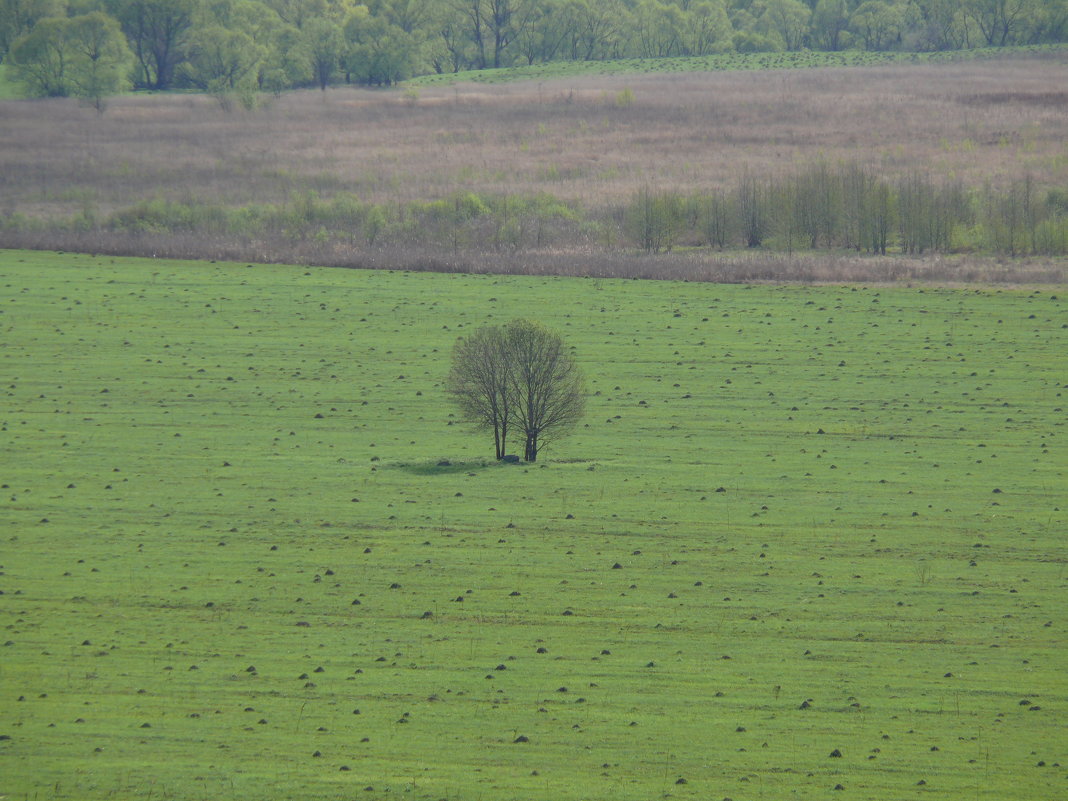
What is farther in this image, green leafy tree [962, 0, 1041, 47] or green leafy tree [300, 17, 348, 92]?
green leafy tree [962, 0, 1041, 47]

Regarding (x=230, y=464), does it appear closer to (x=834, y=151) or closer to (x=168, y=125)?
(x=834, y=151)

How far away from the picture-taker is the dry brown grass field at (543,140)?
100500mm

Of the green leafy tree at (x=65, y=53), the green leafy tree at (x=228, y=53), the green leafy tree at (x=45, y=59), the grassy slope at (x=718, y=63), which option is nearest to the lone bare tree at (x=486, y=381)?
the green leafy tree at (x=65, y=53)

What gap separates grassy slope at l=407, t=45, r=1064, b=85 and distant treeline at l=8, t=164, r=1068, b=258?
235 ft

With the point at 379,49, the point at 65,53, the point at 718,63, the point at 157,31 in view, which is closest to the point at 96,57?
the point at 65,53

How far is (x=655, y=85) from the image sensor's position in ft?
468

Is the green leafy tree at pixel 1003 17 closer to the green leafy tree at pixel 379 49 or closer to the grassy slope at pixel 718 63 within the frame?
the grassy slope at pixel 718 63

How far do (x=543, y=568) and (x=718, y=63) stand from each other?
14187 cm

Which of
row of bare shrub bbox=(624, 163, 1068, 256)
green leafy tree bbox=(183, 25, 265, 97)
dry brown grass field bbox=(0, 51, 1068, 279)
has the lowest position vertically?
row of bare shrub bbox=(624, 163, 1068, 256)

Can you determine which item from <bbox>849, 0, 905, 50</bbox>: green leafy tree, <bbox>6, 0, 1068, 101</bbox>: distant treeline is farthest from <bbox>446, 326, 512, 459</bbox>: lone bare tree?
<bbox>849, 0, 905, 50</bbox>: green leafy tree

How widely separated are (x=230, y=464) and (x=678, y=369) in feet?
69.5

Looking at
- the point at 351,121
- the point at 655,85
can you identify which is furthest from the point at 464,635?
the point at 655,85

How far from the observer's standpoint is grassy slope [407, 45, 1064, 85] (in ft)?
522

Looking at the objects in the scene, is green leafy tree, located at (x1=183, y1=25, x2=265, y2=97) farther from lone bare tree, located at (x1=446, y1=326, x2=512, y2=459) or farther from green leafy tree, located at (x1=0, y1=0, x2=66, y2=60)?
lone bare tree, located at (x1=446, y1=326, x2=512, y2=459)
